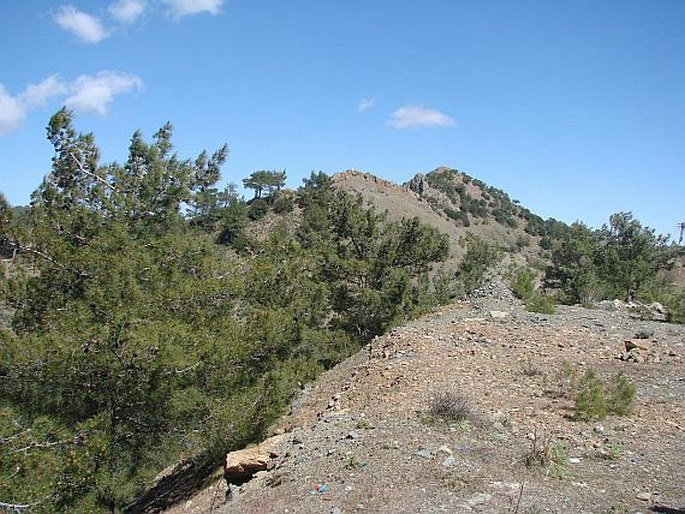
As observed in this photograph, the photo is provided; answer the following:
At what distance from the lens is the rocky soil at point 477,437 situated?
636 cm

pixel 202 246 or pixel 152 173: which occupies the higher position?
pixel 152 173

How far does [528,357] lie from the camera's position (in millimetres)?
12102

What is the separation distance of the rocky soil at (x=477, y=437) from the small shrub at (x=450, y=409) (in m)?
0.06

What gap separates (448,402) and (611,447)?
2.21 meters

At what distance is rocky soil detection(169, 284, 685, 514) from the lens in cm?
636

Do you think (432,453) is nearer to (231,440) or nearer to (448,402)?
(448,402)

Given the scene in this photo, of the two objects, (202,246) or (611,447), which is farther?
(202,246)

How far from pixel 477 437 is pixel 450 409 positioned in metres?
0.72

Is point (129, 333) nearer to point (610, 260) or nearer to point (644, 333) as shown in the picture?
point (644, 333)

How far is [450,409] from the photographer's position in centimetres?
855

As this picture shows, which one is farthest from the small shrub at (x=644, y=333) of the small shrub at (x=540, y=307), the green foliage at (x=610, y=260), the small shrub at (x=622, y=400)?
the green foliage at (x=610, y=260)

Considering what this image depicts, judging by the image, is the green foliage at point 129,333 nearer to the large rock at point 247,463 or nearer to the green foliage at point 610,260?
the large rock at point 247,463

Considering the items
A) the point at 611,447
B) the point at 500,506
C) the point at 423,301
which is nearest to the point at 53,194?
the point at 500,506

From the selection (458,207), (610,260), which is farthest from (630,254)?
(458,207)
